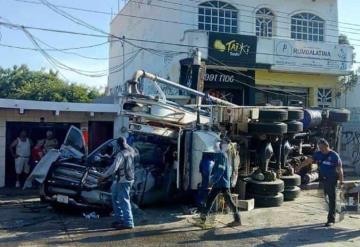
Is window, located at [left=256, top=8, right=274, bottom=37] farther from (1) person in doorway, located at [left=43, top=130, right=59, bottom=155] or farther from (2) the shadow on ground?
(2) the shadow on ground

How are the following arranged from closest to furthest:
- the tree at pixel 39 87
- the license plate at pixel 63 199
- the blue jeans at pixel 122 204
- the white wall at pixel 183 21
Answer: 1. the blue jeans at pixel 122 204
2. the license plate at pixel 63 199
3. the white wall at pixel 183 21
4. the tree at pixel 39 87

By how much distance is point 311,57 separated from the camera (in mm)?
24516

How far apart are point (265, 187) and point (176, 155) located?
2208 mm

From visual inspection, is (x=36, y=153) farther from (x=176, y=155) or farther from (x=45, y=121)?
(x=176, y=155)

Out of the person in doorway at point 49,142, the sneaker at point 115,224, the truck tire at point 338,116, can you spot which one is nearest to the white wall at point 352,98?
the truck tire at point 338,116

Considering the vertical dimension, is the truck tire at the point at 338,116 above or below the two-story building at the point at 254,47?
below

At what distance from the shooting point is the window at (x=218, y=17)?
920 inches

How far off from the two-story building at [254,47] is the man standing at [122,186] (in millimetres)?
11405

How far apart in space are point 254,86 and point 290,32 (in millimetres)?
3682

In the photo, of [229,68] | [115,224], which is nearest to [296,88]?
[229,68]

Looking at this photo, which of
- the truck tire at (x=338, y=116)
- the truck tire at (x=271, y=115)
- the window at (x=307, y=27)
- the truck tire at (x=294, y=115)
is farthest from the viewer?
the window at (x=307, y=27)

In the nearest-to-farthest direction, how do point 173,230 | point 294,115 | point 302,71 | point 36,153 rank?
point 173,230 < point 294,115 < point 36,153 < point 302,71

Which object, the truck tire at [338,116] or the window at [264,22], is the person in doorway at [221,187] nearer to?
the truck tire at [338,116]

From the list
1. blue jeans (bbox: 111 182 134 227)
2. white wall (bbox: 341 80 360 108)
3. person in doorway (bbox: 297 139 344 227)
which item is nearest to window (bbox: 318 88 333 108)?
white wall (bbox: 341 80 360 108)
